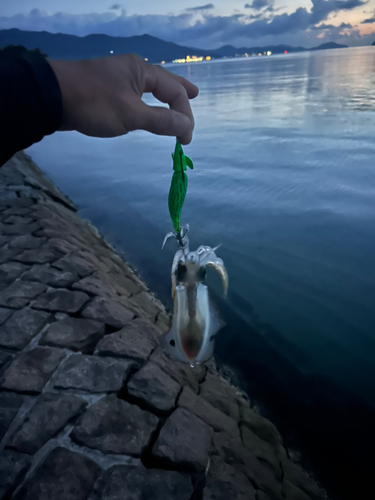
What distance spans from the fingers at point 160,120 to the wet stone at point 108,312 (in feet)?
5.32

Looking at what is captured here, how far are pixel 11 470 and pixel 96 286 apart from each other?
1535mm

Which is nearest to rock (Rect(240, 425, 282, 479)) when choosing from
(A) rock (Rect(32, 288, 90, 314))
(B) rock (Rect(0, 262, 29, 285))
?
(A) rock (Rect(32, 288, 90, 314))

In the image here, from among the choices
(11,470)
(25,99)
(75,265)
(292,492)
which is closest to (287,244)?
(75,265)

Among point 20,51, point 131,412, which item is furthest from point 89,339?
point 20,51

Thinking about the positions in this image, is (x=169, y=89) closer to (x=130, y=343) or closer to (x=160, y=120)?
(x=160, y=120)

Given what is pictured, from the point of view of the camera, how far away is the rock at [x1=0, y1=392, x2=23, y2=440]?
5.10 ft

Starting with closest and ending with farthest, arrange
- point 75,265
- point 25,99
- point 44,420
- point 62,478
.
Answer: point 25,99
point 62,478
point 44,420
point 75,265

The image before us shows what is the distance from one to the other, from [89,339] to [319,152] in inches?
254

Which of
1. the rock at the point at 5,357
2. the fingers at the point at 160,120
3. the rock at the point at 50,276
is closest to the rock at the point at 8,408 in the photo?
the rock at the point at 5,357

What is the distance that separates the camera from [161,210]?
5555 mm

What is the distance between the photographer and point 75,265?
300 cm

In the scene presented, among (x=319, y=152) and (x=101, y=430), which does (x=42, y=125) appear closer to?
(x=101, y=430)

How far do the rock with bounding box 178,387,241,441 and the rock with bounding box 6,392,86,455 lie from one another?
60 centimetres

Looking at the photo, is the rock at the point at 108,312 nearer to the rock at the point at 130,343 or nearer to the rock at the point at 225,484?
the rock at the point at 130,343
